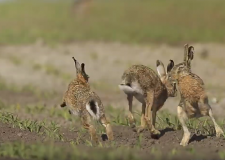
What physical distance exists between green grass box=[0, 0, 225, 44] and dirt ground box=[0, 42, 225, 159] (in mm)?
1996

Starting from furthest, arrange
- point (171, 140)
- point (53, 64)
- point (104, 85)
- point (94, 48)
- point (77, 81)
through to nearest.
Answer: point (94, 48) < point (53, 64) < point (104, 85) < point (77, 81) < point (171, 140)

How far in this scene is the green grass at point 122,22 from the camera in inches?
1075

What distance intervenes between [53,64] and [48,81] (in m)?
2.95

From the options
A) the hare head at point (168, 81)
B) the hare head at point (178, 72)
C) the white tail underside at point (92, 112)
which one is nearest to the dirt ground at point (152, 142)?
the white tail underside at point (92, 112)

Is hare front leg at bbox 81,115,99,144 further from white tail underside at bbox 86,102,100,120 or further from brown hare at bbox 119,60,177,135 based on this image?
brown hare at bbox 119,60,177,135

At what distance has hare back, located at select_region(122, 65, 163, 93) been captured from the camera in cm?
823

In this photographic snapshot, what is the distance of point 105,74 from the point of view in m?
19.2

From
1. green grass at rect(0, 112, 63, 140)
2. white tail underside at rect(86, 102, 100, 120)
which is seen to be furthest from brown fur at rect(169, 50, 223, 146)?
green grass at rect(0, 112, 63, 140)

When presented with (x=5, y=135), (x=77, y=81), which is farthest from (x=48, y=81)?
(x=5, y=135)

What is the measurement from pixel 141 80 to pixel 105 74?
1096cm

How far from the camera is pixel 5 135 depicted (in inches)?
305

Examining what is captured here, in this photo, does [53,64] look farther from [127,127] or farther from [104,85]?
[127,127]

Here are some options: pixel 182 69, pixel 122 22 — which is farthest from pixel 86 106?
pixel 122 22

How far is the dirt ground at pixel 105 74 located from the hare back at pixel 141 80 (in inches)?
26.3
